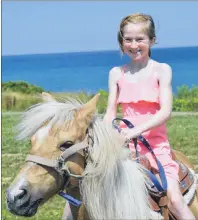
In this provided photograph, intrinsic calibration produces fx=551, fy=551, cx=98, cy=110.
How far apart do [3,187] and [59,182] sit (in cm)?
528

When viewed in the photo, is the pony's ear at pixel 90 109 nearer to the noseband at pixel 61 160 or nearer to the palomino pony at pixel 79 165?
the palomino pony at pixel 79 165

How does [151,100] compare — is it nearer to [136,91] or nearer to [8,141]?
[136,91]

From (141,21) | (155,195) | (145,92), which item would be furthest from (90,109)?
(141,21)

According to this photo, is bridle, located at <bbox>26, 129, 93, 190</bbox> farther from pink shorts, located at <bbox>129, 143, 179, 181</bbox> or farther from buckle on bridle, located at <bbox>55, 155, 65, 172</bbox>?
pink shorts, located at <bbox>129, 143, 179, 181</bbox>

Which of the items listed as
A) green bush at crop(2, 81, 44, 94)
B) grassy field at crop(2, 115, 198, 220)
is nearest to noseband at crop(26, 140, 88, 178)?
grassy field at crop(2, 115, 198, 220)

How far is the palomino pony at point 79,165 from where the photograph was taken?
10.7 ft

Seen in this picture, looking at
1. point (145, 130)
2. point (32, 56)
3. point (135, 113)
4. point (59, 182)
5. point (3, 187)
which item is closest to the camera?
point (59, 182)

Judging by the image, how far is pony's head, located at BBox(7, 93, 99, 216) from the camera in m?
3.21

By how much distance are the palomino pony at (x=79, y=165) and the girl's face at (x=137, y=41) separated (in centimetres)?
66

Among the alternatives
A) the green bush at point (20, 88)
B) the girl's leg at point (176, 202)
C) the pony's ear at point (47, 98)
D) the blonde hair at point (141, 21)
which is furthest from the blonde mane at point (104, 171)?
the green bush at point (20, 88)

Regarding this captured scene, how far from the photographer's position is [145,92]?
3.88m

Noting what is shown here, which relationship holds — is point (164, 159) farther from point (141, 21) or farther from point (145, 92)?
point (141, 21)

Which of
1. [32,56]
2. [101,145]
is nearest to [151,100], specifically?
[101,145]

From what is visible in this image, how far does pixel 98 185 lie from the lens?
3463mm
